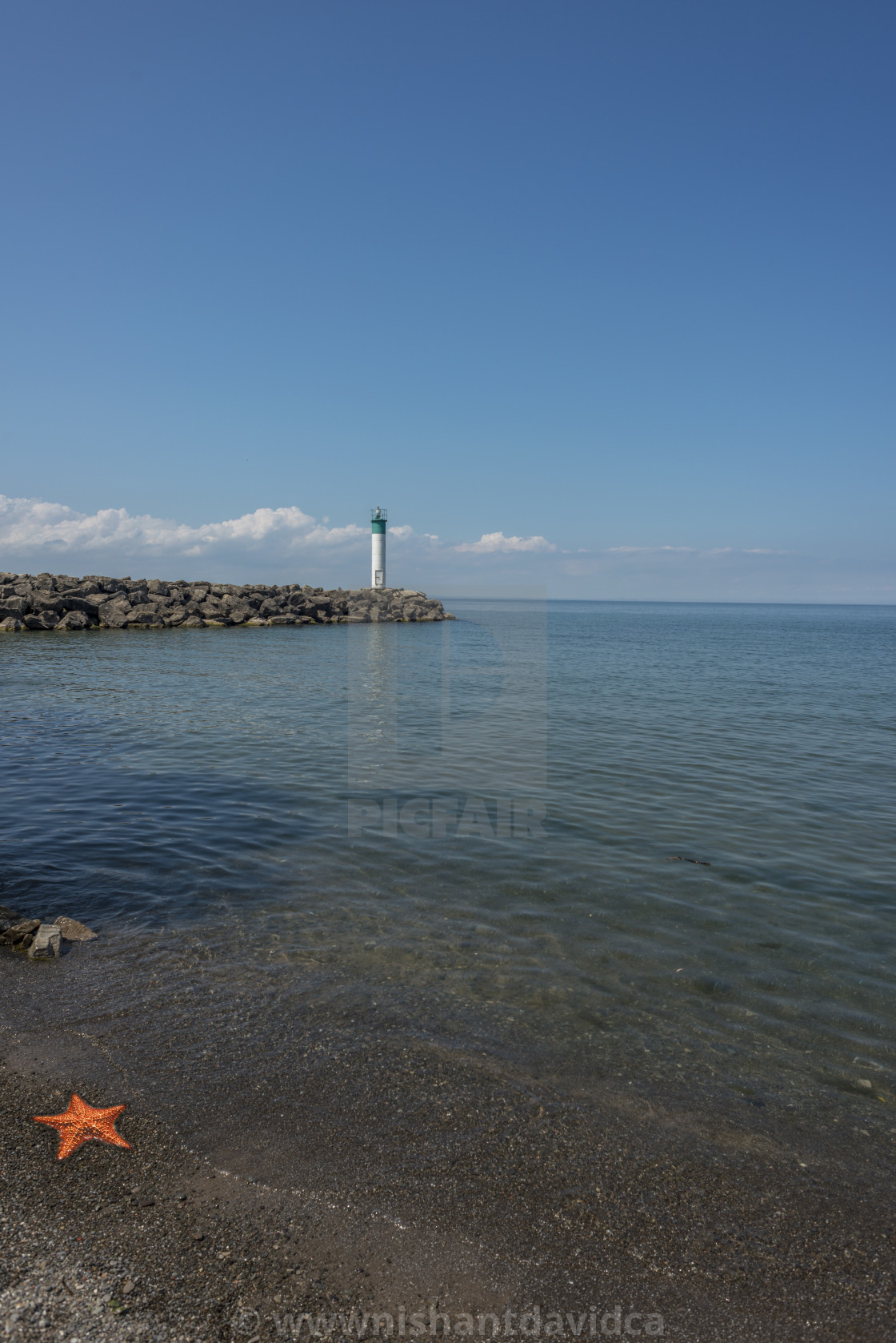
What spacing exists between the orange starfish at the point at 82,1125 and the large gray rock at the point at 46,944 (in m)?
2.75

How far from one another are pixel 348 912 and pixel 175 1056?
318 centimetres

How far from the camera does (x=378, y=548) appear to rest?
98.6 metres

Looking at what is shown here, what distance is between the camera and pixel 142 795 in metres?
13.5

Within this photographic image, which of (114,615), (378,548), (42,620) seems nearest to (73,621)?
(42,620)

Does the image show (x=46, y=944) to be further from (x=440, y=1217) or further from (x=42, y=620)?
(x=42, y=620)

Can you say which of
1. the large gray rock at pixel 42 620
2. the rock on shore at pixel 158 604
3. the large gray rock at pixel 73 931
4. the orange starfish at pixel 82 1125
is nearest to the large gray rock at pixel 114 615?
the rock on shore at pixel 158 604

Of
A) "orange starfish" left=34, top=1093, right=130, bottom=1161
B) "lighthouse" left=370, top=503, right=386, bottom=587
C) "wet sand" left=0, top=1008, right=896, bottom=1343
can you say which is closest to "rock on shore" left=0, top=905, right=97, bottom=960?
"wet sand" left=0, top=1008, right=896, bottom=1343

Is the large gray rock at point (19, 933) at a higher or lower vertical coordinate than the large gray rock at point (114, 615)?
lower

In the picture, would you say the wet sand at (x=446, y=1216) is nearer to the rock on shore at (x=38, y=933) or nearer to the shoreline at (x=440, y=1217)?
the shoreline at (x=440, y=1217)

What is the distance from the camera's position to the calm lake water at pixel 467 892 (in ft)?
20.1

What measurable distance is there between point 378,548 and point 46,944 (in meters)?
93.7

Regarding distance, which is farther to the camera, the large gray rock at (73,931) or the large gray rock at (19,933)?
the large gray rock at (73,931)

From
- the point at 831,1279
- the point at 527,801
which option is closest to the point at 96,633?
the point at 527,801

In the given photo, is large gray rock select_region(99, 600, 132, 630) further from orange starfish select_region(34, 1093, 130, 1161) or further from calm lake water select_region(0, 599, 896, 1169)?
orange starfish select_region(34, 1093, 130, 1161)
